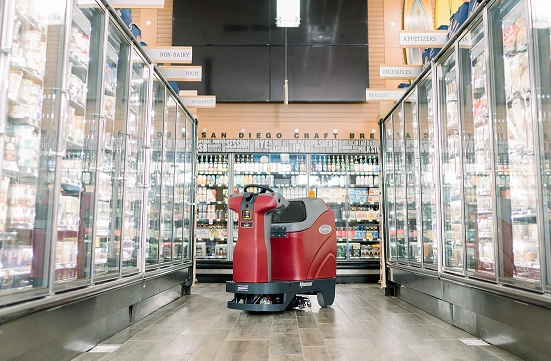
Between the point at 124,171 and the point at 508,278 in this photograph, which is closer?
the point at 508,278

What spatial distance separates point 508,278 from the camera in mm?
3146

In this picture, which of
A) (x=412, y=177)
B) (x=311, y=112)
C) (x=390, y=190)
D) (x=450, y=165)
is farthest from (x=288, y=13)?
(x=450, y=165)

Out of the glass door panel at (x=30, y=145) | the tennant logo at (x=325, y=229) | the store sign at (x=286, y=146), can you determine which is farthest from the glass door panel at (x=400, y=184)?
the glass door panel at (x=30, y=145)

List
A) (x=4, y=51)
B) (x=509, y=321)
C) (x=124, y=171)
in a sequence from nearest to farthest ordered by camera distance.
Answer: (x=4, y=51) < (x=509, y=321) < (x=124, y=171)

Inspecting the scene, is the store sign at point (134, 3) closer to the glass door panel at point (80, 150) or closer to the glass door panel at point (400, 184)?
the glass door panel at point (80, 150)

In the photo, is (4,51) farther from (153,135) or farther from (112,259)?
(153,135)

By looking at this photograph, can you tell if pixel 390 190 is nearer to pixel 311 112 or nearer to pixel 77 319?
pixel 311 112

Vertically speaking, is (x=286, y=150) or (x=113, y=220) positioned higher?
(x=286, y=150)

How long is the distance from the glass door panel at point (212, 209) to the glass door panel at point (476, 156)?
5.13m

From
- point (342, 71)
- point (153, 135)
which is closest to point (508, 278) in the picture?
point (153, 135)

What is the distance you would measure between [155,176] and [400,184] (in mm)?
3214

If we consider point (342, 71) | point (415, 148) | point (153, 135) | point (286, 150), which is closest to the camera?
point (153, 135)

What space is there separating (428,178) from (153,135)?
3.00 meters

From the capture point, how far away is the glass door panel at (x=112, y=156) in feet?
11.8
